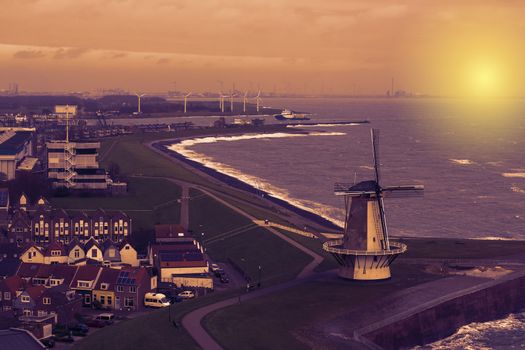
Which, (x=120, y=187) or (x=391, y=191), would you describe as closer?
(x=391, y=191)

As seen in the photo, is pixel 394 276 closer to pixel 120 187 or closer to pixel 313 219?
pixel 313 219

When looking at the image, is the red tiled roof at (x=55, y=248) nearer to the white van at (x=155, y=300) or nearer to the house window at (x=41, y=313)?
the white van at (x=155, y=300)

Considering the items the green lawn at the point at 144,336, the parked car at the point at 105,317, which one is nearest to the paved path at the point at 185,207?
the parked car at the point at 105,317

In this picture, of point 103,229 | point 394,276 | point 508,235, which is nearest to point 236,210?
point 103,229

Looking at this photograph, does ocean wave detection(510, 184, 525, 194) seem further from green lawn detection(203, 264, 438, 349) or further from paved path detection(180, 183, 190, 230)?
green lawn detection(203, 264, 438, 349)

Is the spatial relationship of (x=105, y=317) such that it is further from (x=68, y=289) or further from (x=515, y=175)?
(x=515, y=175)

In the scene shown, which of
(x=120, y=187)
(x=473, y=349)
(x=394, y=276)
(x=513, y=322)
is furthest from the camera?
(x=120, y=187)
